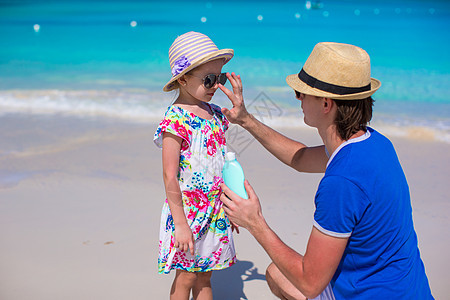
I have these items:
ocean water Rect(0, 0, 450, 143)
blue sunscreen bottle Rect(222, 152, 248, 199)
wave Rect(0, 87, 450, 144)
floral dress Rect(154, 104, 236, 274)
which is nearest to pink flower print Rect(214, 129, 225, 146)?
floral dress Rect(154, 104, 236, 274)

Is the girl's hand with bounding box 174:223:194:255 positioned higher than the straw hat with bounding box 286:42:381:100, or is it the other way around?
the straw hat with bounding box 286:42:381:100

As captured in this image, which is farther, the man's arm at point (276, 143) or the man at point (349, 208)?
the man's arm at point (276, 143)

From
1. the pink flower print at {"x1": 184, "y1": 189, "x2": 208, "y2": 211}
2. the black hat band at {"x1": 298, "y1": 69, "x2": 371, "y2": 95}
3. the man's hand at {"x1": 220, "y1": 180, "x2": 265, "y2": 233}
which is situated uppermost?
the black hat band at {"x1": 298, "y1": 69, "x2": 371, "y2": 95}

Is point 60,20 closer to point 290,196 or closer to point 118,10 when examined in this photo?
point 118,10

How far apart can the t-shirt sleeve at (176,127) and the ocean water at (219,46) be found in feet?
15.7

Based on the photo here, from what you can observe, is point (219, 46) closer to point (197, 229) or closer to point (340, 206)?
point (197, 229)

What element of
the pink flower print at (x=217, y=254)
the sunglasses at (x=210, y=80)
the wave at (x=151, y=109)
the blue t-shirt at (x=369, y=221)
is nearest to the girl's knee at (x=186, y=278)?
the pink flower print at (x=217, y=254)

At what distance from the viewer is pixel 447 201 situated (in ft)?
15.3

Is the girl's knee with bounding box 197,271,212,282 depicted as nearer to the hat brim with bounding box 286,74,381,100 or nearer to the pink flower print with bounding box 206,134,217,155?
the pink flower print with bounding box 206,134,217,155

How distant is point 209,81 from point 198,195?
0.62 m

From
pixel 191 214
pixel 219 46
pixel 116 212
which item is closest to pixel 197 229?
pixel 191 214

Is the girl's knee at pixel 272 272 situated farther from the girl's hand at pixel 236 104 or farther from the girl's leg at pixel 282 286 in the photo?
the girl's hand at pixel 236 104

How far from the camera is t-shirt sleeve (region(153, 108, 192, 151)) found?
2.53 meters

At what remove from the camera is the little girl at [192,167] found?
8.40 feet
